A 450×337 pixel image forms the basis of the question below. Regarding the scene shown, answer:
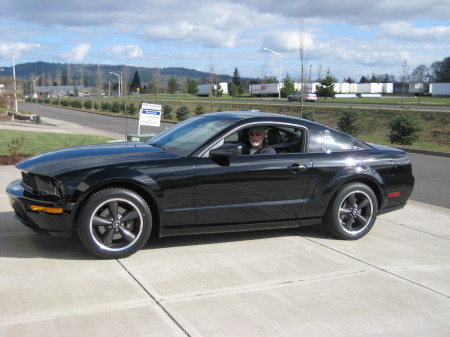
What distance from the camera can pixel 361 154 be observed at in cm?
595

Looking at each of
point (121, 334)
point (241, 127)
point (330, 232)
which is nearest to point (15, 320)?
point (121, 334)

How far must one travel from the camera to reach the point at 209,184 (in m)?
5.06

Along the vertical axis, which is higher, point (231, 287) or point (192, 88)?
point (192, 88)

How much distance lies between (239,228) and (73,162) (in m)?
1.83

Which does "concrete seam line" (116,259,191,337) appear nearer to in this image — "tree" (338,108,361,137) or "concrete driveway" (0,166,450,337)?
"concrete driveway" (0,166,450,337)

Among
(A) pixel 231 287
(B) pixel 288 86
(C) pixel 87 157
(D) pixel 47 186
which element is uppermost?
(B) pixel 288 86

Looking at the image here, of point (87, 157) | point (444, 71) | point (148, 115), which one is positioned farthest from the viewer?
point (444, 71)

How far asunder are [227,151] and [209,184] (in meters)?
0.39

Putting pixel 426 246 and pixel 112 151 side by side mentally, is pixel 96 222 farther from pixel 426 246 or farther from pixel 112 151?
pixel 426 246

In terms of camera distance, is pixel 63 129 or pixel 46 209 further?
pixel 63 129

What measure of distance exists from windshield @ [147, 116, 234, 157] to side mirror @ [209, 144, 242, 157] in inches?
7.6

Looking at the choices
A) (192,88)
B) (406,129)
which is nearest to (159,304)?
(406,129)

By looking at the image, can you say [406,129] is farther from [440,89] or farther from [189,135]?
[440,89]

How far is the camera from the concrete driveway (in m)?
3.56
